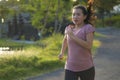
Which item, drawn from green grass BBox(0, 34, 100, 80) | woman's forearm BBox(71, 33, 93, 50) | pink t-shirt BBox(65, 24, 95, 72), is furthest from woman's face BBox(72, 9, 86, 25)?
green grass BBox(0, 34, 100, 80)

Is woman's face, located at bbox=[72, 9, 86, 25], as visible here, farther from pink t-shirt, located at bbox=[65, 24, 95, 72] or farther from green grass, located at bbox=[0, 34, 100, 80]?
green grass, located at bbox=[0, 34, 100, 80]

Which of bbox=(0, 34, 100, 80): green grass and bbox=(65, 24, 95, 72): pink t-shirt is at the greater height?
bbox=(65, 24, 95, 72): pink t-shirt

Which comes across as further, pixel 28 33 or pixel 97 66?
pixel 28 33

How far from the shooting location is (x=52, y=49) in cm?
1505

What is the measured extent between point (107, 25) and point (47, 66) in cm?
3060

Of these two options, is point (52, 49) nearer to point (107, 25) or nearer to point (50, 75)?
point (50, 75)

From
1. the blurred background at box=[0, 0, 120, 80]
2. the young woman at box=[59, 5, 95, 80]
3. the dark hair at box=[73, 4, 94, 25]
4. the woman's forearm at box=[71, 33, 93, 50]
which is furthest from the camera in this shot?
the blurred background at box=[0, 0, 120, 80]

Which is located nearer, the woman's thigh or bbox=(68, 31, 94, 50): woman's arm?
bbox=(68, 31, 94, 50): woman's arm

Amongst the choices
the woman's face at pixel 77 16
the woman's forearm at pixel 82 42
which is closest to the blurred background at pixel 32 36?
the woman's face at pixel 77 16

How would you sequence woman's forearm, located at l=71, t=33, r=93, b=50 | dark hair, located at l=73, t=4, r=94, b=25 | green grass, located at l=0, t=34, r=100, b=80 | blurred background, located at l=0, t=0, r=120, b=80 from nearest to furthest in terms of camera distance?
woman's forearm, located at l=71, t=33, r=93, b=50, dark hair, located at l=73, t=4, r=94, b=25, green grass, located at l=0, t=34, r=100, b=80, blurred background, located at l=0, t=0, r=120, b=80

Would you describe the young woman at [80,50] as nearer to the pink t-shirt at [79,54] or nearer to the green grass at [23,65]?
the pink t-shirt at [79,54]

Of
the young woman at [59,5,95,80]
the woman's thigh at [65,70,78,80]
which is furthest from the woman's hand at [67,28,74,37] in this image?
the woman's thigh at [65,70,78,80]

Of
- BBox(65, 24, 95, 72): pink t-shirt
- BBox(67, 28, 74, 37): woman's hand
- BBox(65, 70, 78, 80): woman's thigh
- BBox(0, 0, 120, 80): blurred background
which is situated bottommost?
BBox(0, 0, 120, 80): blurred background

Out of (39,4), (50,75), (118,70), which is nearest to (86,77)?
(50,75)
